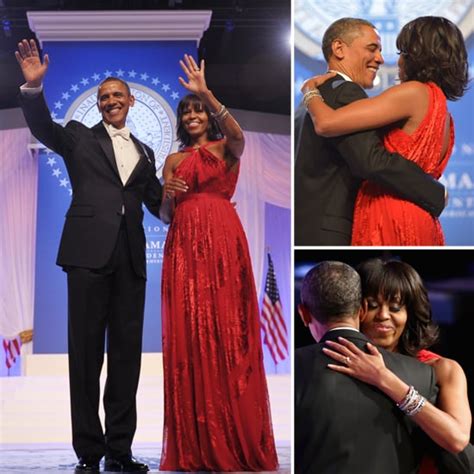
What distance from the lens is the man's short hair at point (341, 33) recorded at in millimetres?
3447

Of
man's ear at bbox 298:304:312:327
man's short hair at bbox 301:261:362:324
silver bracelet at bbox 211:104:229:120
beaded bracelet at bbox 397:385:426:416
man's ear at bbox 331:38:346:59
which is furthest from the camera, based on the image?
silver bracelet at bbox 211:104:229:120

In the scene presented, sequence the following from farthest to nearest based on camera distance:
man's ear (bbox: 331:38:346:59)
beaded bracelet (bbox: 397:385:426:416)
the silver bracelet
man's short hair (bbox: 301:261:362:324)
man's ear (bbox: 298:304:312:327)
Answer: the silver bracelet → man's ear (bbox: 331:38:346:59) → man's ear (bbox: 298:304:312:327) → man's short hair (bbox: 301:261:362:324) → beaded bracelet (bbox: 397:385:426:416)

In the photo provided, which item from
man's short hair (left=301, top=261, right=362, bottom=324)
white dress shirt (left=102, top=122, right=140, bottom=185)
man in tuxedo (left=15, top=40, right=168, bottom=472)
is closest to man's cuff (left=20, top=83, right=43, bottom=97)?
man in tuxedo (left=15, top=40, right=168, bottom=472)

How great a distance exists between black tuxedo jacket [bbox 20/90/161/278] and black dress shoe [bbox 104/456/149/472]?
704mm

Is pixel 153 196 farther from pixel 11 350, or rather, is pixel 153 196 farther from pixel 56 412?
pixel 56 412

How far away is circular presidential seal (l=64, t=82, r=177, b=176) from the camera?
3.61 m

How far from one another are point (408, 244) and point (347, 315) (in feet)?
1.25

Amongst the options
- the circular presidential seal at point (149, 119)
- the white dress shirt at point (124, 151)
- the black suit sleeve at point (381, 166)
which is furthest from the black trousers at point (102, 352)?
the black suit sleeve at point (381, 166)

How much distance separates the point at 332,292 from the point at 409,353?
14.6 inches

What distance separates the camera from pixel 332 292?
3.25 m

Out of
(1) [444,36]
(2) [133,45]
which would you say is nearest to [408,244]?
(1) [444,36]

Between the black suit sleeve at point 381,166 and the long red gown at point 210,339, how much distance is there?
0.52 metres

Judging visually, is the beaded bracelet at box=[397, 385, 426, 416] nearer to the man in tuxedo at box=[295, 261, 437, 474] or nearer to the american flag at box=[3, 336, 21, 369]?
the man in tuxedo at box=[295, 261, 437, 474]

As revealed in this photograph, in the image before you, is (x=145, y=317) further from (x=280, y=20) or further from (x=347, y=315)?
(x=280, y=20)
